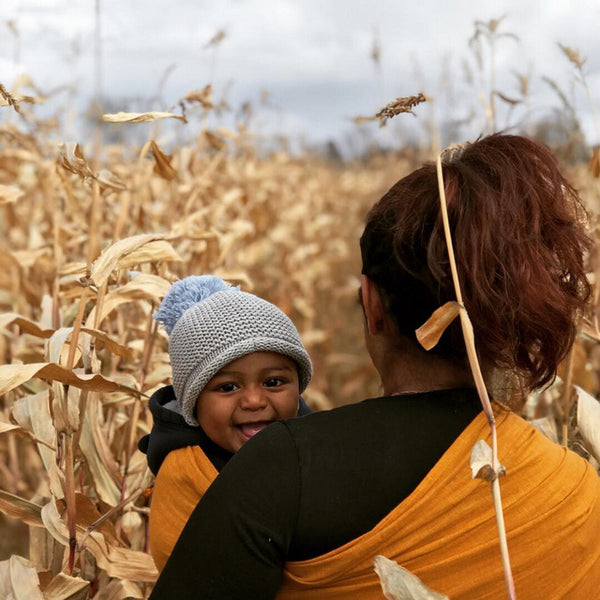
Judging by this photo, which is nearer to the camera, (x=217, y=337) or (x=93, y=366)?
(x=217, y=337)

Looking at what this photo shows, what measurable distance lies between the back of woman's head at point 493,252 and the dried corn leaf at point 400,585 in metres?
0.32

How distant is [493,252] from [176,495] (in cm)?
56

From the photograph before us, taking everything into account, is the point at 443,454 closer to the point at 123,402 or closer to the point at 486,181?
the point at 486,181

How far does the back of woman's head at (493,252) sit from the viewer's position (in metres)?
1.10

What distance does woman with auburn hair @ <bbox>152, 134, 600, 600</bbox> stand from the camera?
1.07 metres

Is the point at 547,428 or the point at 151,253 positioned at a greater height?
the point at 151,253

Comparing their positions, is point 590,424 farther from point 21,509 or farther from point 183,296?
point 21,509

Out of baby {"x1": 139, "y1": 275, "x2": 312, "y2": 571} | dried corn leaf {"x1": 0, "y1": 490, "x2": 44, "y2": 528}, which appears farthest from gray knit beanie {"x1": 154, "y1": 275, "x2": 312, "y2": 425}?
dried corn leaf {"x1": 0, "y1": 490, "x2": 44, "y2": 528}

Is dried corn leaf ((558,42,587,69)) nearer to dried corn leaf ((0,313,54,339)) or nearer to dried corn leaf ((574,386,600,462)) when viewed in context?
dried corn leaf ((574,386,600,462))

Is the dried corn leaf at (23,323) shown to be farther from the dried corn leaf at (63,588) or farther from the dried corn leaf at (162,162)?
the dried corn leaf at (63,588)

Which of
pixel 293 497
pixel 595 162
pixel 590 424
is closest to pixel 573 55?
pixel 595 162

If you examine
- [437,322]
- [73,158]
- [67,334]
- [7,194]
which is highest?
[73,158]

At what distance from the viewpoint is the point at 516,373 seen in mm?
1251

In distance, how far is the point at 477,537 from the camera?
1.09 meters
